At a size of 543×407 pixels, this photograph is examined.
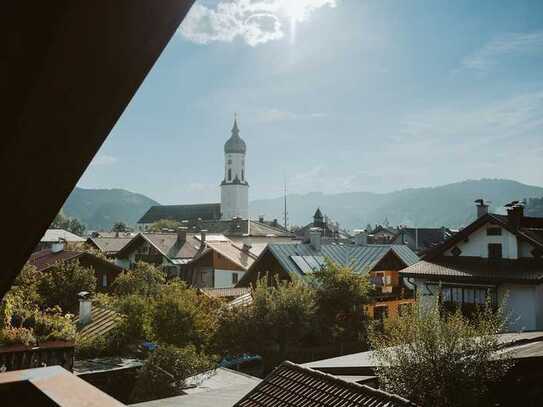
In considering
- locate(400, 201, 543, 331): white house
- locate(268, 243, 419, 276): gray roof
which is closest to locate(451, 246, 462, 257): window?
locate(400, 201, 543, 331): white house

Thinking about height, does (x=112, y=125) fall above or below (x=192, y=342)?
above

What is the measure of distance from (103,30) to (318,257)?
2976 cm

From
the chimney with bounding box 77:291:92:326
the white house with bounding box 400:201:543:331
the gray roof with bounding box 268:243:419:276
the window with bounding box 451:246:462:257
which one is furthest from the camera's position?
the gray roof with bounding box 268:243:419:276

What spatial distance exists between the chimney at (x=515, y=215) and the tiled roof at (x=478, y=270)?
1898mm

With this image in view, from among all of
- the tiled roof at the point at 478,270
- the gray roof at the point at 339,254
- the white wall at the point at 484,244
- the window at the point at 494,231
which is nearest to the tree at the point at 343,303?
the gray roof at the point at 339,254

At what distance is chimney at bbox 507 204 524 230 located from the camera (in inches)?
936

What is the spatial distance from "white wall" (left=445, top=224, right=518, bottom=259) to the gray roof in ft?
15.8

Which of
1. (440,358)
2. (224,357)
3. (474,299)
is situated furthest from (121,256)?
(440,358)

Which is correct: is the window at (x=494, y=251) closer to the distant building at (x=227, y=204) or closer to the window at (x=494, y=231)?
the window at (x=494, y=231)

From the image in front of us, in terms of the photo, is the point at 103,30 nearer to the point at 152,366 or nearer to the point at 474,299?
the point at 152,366

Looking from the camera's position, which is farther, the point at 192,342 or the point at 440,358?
the point at 192,342

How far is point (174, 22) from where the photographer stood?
25.8 inches

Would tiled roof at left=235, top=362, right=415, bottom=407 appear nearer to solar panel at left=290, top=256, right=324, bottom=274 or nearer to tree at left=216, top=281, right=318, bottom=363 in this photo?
tree at left=216, top=281, right=318, bottom=363


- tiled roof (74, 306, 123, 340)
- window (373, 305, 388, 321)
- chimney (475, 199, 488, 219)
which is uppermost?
chimney (475, 199, 488, 219)
